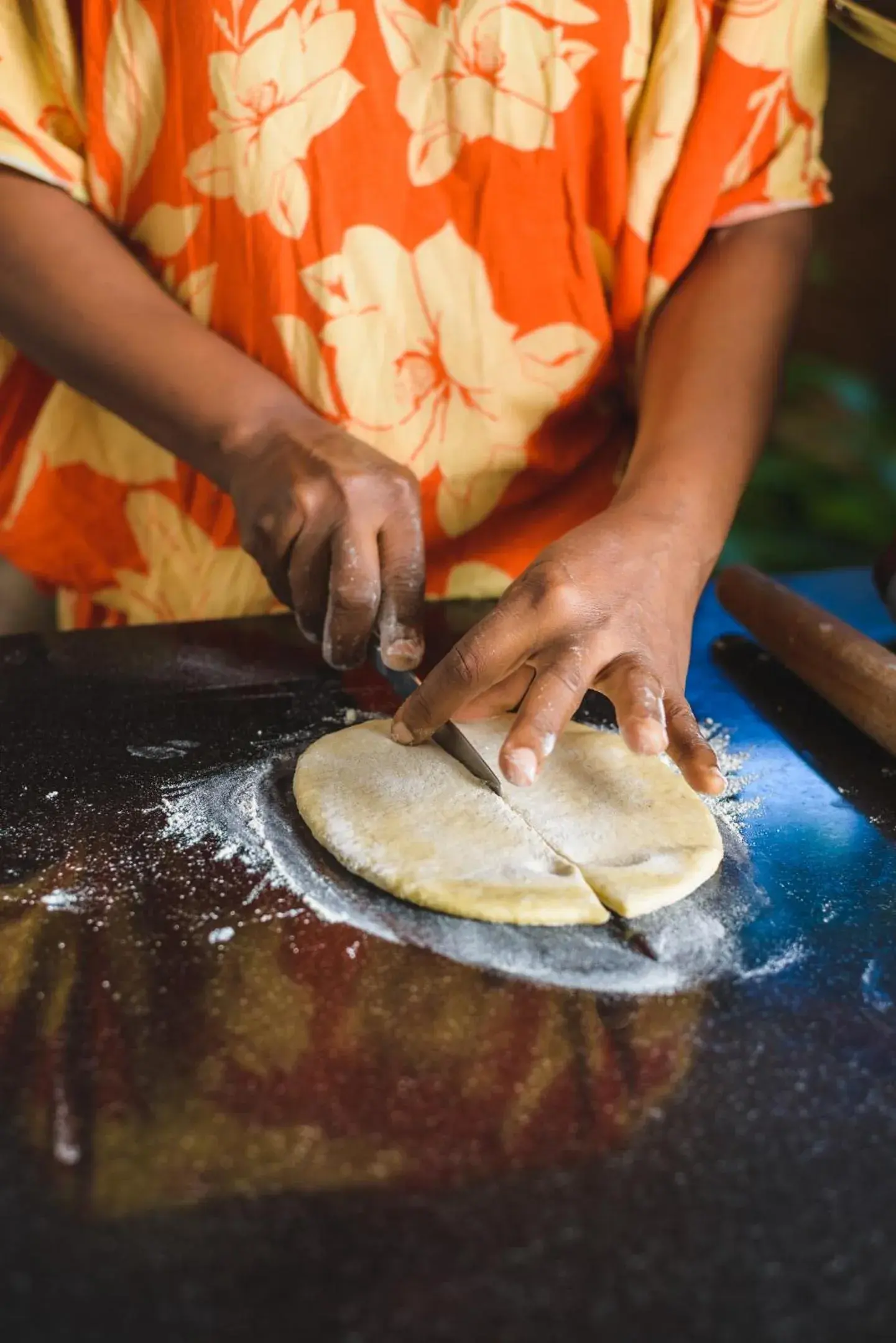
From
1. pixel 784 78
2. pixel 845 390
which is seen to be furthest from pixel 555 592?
pixel 845 390

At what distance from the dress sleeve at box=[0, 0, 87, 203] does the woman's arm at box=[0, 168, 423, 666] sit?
3cm

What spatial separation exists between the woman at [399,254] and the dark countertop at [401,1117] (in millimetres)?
312

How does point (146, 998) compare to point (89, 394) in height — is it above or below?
below

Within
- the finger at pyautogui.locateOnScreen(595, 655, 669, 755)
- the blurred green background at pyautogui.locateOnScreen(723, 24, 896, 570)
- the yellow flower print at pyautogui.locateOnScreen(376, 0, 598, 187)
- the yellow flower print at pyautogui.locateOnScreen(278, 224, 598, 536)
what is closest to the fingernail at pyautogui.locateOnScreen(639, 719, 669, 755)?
the finger at pyautogui.locateOnScreen(595, 655, 669, 755)

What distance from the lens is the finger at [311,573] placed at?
1.03 meters

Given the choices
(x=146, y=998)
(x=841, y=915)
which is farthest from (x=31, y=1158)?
(x=841, y=915)

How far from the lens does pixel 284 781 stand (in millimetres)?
969

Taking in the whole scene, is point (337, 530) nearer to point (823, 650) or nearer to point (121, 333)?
point (121, 333)

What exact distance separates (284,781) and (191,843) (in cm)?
12

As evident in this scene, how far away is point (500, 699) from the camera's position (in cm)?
101

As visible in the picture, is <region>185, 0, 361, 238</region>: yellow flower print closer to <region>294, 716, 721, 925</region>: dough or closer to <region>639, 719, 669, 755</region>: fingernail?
<region>294, 716, 721, 925</region>: dough

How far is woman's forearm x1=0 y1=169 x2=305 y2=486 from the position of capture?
1096mm

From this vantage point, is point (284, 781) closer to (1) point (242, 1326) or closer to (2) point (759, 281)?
(1) point (242, 1326)

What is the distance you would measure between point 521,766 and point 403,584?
0.95 feet
